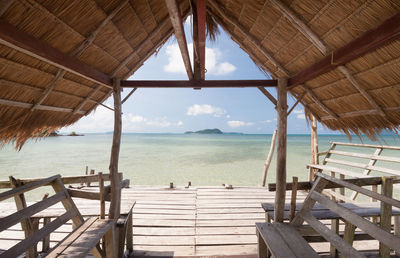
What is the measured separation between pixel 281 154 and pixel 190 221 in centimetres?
220

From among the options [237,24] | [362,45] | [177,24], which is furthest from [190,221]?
[362,45]

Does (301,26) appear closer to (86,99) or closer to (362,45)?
(362,45)

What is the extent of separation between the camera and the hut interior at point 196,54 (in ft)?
5.89

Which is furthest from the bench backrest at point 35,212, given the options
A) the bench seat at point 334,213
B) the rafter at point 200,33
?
the bench seat at point 334,213

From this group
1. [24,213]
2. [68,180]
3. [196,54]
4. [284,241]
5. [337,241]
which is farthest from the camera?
[196,54]

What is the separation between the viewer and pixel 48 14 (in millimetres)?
1860

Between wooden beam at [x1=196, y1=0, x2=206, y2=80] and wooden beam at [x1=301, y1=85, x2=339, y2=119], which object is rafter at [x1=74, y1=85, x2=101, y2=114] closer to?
wooden beam at [x1=196, y1=0, x2=206, y2=80]

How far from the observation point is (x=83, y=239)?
2.00 meters

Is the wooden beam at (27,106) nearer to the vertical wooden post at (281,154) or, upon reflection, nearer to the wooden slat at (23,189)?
the wooden slat at (23,189)

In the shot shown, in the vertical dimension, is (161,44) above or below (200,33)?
above

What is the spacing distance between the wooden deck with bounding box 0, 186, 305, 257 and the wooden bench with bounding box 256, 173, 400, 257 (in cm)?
92

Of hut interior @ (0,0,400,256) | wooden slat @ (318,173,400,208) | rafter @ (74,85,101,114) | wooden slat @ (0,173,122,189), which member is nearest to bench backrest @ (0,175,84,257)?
wooden slat @ (0,173,122,189)

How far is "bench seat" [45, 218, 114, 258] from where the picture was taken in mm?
1771

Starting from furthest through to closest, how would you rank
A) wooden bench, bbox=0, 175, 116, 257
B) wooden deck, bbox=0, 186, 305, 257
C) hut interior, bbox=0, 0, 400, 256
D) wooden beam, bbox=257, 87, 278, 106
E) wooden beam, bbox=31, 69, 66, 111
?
wooden beam, bbox=257, 87, 278, 106 < wooden deck, bbox=0, 186, 305, 257 < wooden beam, bbox=31, 69, 66, 111 < hut interior, bbox=0, 0, 400, 256 < wooden bench, bbox=0, 175, 116, 257
